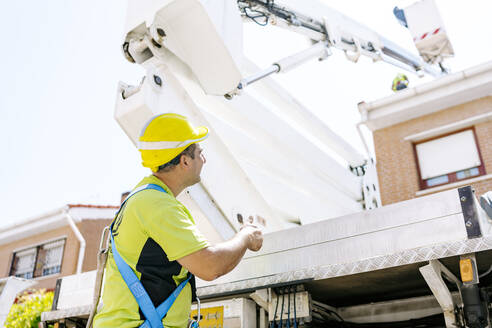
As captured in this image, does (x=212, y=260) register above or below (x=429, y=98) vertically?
below

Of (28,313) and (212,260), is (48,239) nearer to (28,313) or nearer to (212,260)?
(28,313)

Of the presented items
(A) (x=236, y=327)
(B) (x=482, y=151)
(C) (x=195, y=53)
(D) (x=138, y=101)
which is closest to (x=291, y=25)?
(C) (x=195, y=53)

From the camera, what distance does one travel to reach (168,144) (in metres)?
2.12

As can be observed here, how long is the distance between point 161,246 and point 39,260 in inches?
723

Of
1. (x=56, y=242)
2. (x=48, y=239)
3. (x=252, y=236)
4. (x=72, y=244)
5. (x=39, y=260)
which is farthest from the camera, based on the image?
(x=39, y=260)

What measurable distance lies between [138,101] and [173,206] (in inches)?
66.6

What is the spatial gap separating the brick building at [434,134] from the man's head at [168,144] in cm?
848

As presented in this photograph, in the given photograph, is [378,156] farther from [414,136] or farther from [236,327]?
[236,327]

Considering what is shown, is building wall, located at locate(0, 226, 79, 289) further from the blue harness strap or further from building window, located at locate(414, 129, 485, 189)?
the blue harness strap

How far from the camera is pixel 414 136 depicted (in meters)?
10.7

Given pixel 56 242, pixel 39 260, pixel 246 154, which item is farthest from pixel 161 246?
pixel 39 260

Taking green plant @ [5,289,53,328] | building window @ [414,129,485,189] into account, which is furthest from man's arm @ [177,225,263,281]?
building window @ [414,129,485,189]

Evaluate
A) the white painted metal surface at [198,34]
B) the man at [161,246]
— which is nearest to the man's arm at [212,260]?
the man at [161,246]

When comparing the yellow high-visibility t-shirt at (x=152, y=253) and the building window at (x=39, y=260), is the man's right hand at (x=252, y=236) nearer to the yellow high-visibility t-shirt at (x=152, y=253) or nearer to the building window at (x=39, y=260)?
the yellow high-visibility t-shirt at (x=152, y=253)
